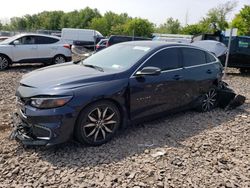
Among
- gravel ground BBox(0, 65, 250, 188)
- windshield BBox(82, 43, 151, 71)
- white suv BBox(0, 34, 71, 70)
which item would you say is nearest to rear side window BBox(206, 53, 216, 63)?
gravel ground BBox(0, 65, 250, 188)

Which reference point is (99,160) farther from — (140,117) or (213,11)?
(213,11)

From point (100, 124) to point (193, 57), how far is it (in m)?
2.75

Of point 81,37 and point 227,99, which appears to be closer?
point 227,99

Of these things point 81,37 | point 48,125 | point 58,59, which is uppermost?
point 48,125

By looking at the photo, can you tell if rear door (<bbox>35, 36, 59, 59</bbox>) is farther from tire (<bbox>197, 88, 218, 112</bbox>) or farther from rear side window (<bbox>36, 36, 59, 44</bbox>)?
tire (<bbox>197, 88, 218, 112</bbox>)

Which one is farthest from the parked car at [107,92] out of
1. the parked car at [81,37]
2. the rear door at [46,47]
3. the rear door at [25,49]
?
the parked car at [81,37]

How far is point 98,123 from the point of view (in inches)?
169

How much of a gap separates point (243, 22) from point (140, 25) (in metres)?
14.5

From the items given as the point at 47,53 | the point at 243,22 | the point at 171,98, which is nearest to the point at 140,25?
the point at 243,22

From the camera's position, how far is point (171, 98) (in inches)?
211

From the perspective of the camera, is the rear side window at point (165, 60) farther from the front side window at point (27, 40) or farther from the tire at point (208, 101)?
the front side window at point (27, 40)

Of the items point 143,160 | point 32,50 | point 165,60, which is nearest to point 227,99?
point 165,60

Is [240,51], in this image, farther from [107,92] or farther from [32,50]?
[107,92]

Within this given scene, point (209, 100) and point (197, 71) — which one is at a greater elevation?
point (197, 71)
